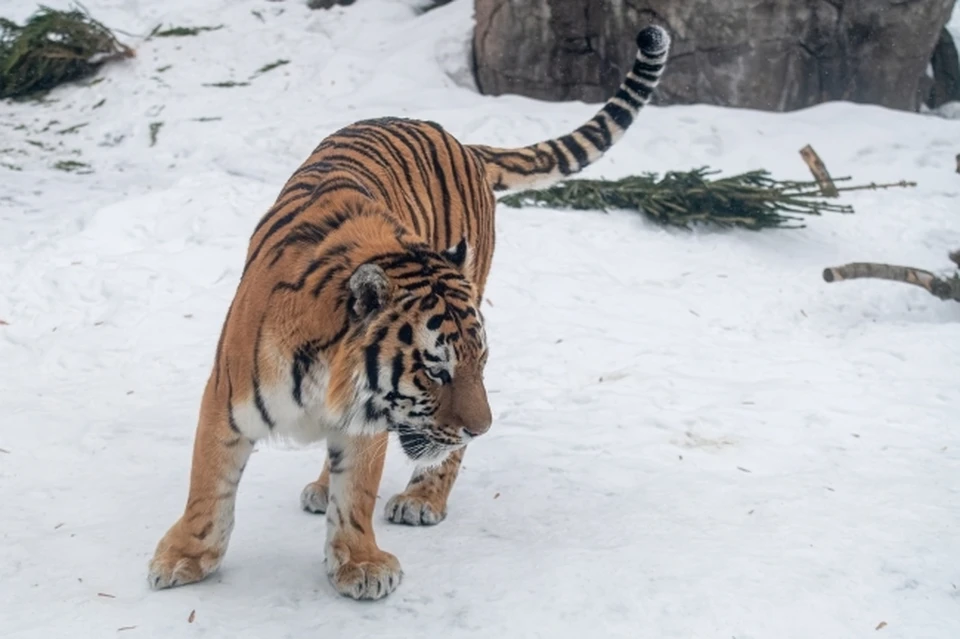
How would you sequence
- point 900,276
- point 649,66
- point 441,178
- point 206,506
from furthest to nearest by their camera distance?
point 900,276
point 649,66
point 441,178
point 206,506

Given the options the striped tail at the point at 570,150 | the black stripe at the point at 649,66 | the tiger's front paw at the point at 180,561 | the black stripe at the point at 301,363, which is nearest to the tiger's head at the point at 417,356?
the black stripe at the point at 301,363

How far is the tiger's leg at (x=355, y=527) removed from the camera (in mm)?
3391

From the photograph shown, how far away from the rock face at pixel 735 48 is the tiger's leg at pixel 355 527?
7400mm

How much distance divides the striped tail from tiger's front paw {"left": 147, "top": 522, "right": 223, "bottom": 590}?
2.20 metres

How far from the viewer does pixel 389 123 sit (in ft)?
15.0

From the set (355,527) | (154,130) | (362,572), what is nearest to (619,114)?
(355,527)

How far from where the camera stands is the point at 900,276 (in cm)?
655

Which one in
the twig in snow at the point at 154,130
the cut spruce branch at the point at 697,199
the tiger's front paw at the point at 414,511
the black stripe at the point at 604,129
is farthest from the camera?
the twig in snow at the point at 154,130

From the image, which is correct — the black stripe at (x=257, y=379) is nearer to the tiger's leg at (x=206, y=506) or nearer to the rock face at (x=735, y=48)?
the tiger's leg at (x=206, y=506)

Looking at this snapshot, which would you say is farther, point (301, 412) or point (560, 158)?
point (560, 158)

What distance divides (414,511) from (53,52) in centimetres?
848

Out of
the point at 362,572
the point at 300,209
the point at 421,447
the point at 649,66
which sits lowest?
the point at 362,572

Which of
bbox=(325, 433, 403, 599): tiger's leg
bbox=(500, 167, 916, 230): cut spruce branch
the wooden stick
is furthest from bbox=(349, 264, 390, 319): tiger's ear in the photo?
the wooden stick

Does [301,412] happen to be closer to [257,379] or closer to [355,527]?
[257,379]
